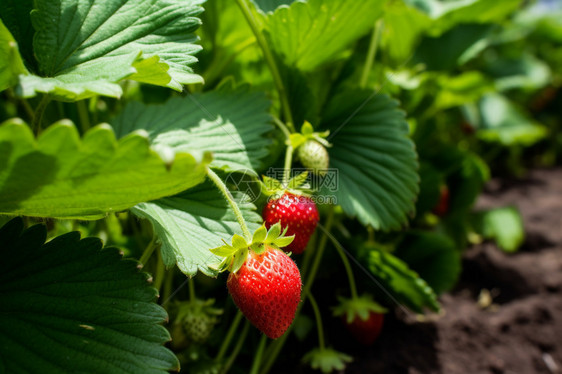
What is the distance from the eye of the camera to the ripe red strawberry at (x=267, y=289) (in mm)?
622

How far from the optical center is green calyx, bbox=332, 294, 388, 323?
3.17 ft

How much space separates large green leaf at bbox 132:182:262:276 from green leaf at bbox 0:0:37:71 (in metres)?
0.25

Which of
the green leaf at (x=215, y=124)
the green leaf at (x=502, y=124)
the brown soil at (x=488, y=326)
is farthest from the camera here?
the green leaf at (x=502, y=124)

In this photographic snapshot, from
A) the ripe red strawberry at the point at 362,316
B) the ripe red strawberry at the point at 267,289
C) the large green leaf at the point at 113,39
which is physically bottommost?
the ripe red strawberry at the point at 362,316

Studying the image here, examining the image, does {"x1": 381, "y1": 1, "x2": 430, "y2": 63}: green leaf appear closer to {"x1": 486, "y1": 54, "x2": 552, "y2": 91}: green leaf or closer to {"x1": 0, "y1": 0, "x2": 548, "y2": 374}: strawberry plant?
{"x1": 0, "y1": 0, "x2": 548, "y2": 374}: strawberry plant

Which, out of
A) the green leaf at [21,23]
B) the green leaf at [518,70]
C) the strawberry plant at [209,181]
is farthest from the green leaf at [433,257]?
the green leaf at [518,70]

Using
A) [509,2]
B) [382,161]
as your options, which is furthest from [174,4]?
[509,2]

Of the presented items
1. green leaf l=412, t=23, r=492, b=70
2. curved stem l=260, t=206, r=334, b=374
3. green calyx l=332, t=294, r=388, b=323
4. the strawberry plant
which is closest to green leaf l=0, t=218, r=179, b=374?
the strawberry plant

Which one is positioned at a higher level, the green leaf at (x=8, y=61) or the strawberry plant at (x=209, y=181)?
the green leaf at (x=8, y=61)

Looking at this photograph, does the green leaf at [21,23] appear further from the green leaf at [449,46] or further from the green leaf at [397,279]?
the green leaf at [449,46]

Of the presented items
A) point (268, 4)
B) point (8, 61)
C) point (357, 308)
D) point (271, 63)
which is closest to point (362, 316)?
point (357, 308)

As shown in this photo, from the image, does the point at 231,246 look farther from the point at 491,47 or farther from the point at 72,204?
the point at 491,47

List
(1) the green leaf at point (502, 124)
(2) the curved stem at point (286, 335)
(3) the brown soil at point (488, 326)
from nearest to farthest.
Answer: (2) the curved stem at point (286, 335) < (3) the brown soil at point (488, 326) < (1) the green leaf at point (502, 124)

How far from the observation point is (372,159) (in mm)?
898
